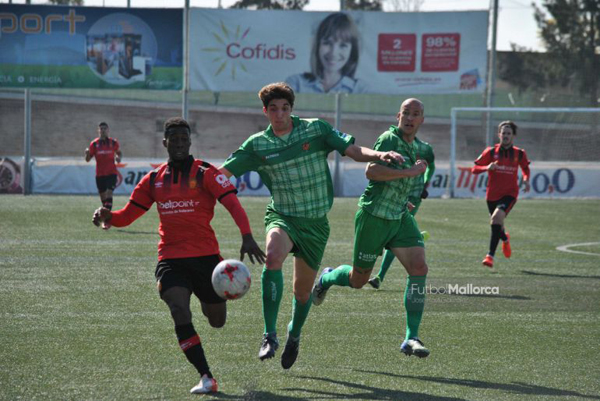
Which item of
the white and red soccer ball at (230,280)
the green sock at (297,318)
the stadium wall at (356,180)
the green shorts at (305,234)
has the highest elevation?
the green shorts at (305,234)

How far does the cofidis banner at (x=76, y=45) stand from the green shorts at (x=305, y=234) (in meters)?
23.3

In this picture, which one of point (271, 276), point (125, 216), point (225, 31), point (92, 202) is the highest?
point (225, 31)

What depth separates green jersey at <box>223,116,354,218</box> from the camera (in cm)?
659

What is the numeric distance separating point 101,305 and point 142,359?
247 cm

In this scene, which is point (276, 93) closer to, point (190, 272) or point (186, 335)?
point (190, 272)

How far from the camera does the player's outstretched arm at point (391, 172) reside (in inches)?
260

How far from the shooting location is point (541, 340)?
24.7ft

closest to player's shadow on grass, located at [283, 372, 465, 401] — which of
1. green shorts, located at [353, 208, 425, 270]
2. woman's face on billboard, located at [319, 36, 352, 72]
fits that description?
green shorts, located at [353, 208, 425, 270]

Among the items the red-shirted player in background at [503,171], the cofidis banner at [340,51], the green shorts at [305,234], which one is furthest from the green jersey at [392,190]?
the cofidis banner at [340,51]

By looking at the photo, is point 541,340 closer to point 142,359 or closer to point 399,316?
point 399,316

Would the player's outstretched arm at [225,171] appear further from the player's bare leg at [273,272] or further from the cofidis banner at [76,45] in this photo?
the cofidis banner at [76,45]

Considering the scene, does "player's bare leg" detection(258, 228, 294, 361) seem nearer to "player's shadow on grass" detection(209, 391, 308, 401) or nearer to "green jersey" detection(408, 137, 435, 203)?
"player's shadow on grass" detection(209, 391, 308, 401)

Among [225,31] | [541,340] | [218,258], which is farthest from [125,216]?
[225,31]

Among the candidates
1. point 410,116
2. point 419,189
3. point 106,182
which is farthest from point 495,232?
point 106,182
